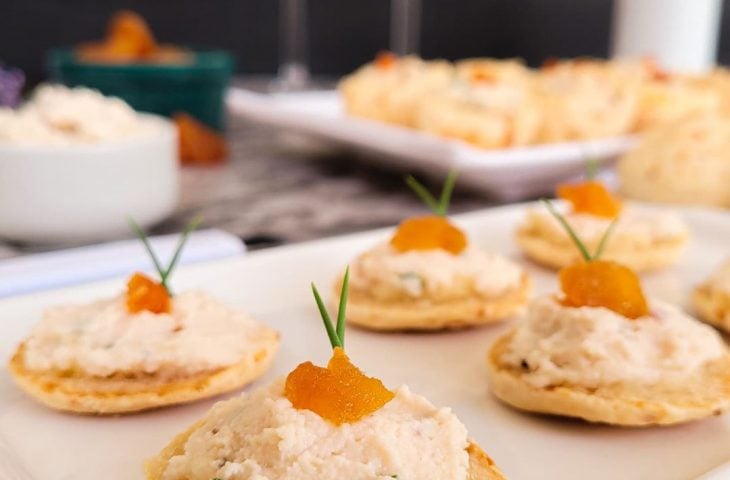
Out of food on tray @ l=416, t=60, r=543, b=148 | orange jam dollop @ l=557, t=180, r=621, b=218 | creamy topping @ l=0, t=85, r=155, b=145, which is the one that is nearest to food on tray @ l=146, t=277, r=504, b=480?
orange jam dollop @ l=557, t=180, r=621, b=218

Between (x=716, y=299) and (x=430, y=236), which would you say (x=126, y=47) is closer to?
(x=430, y=236)

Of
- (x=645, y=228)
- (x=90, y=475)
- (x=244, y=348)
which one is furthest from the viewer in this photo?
(x=645, y=228)

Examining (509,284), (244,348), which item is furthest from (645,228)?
(244,348)

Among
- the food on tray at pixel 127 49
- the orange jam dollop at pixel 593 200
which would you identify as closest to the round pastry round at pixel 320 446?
the orange jam dollop at pixel 593 200

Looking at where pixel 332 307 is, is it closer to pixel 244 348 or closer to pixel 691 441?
pixel 244 348

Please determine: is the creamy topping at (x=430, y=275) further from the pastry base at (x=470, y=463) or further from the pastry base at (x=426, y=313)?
the pastry base at (x=470, y=463)
